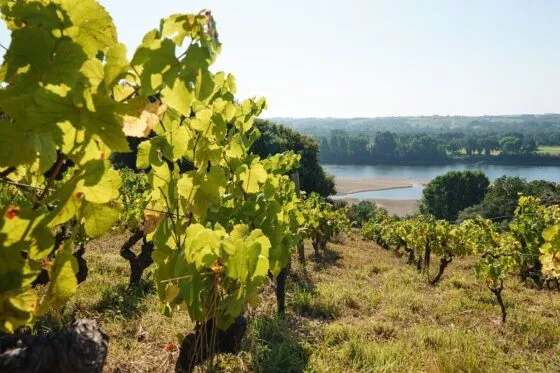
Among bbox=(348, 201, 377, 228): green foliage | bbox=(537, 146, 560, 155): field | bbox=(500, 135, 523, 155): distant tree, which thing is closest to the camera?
bbox=(348, 201, 377, 228): green foliage

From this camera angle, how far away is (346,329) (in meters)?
4.93

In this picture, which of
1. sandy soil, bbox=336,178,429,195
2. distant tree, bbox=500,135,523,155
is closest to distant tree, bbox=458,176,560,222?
sandy soil, bbox=336,178,429,195

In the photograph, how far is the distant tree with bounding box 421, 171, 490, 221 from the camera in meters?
47.6

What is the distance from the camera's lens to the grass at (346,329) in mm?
3869

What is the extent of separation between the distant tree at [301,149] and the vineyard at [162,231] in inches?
944

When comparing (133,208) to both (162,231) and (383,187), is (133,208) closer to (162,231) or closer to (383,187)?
(162,231)

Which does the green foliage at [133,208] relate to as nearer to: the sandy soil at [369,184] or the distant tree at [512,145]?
the sandy soil at [369,184]

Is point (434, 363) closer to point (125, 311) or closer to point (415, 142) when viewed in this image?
point (125, 311)

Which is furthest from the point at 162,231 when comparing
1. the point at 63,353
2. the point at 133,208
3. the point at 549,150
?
the point at 549,150

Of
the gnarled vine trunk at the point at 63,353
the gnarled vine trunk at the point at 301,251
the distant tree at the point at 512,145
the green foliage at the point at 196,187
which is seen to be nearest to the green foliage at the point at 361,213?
the gnarled vine trunk at the point at 301,251

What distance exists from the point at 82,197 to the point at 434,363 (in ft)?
13.3

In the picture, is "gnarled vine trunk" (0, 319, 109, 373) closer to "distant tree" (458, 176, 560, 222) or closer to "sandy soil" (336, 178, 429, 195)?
"distant tree" (458, 176, 560, 222)

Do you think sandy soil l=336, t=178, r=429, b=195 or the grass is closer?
the grass

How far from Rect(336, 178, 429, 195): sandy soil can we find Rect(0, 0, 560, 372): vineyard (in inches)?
2583
